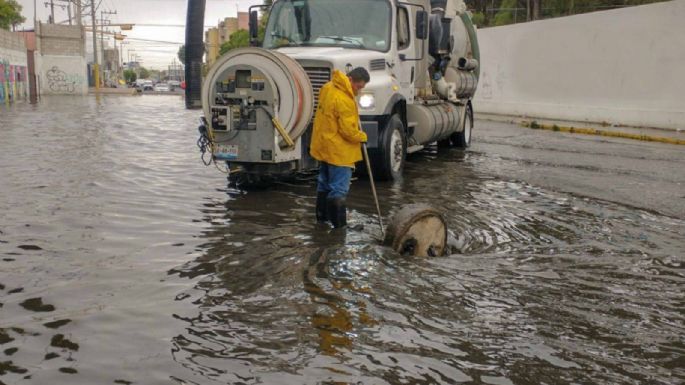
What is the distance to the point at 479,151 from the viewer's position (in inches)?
616

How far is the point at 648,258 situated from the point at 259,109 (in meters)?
4.88

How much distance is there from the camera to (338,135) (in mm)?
7082

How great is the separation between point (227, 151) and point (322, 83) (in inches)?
65.2

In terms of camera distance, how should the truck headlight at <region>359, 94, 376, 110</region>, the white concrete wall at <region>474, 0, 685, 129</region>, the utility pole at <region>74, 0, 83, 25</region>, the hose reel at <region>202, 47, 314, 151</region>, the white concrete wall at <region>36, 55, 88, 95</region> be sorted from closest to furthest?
the hose reel at <region>202, 47, 314, 151</region> < the truck headlight at <region>359, 94, 376, 110</region> < the white concrete wall at <region>474, 0, 685, 129</region> < the white concrete wall at <region>36, 55, 88, 95</region> < the utility pole at <region>74, 0, 83, 25</region>

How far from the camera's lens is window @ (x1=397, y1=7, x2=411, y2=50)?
1107cm

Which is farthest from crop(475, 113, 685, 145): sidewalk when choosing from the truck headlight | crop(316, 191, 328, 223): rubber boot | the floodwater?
crop(316, 191, 328, 223): rubber boot

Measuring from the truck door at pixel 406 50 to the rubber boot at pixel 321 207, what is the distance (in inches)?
158

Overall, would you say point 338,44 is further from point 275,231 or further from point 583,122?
point 583,122

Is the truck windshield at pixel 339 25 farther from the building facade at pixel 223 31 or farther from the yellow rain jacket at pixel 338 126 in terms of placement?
the building facade at pixel 223 31

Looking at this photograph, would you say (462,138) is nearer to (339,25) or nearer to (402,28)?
(402,28)

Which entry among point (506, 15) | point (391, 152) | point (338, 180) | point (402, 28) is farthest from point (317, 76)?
point (506, 15)

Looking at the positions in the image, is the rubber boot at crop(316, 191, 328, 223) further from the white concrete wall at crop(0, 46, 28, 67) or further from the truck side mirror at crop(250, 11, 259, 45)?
the white concrete wall at crop(0, 46, 28, 67)

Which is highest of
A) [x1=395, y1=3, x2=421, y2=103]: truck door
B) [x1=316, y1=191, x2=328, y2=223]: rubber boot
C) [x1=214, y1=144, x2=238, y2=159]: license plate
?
[x1=395, y1=3, x2=421, y2=103]: truck door

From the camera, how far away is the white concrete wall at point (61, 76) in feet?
179
